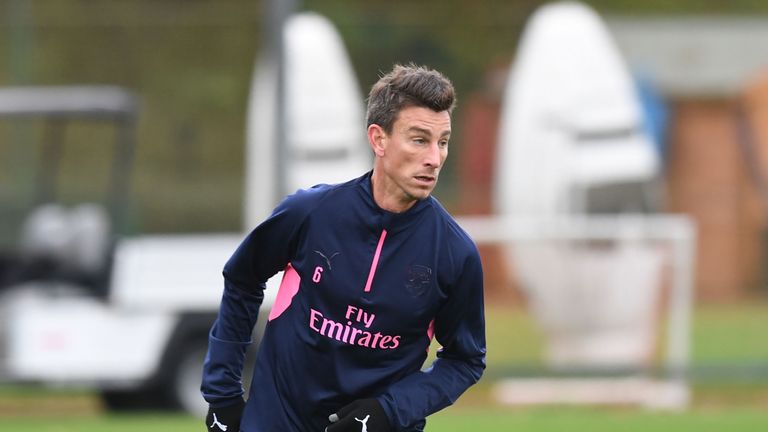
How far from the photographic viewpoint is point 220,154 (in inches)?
651

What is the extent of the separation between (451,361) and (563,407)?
8847 mm

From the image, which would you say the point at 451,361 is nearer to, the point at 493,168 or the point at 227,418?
the point at 227,418

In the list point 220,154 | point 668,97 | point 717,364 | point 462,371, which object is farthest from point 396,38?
point 462,371

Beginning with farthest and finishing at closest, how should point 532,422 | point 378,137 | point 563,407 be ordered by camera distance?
1. point 563,407
2. point 532,422
3. point 378,137

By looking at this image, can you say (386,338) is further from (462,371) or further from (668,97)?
(668,97)

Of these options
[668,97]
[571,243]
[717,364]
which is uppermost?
[668,97]

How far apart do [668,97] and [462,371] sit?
13193 millimetres

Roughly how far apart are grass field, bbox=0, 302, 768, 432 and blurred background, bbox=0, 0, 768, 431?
3cm

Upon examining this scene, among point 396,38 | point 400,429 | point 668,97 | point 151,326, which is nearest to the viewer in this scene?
point 400,429

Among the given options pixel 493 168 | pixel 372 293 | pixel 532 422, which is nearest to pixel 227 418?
pixel 372 293

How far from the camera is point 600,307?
1386 centimetres

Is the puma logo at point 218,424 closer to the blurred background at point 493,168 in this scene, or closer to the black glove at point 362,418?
the black glove at point 362,418

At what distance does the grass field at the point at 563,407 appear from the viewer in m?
11.0

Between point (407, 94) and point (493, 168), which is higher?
point (407, 94)
